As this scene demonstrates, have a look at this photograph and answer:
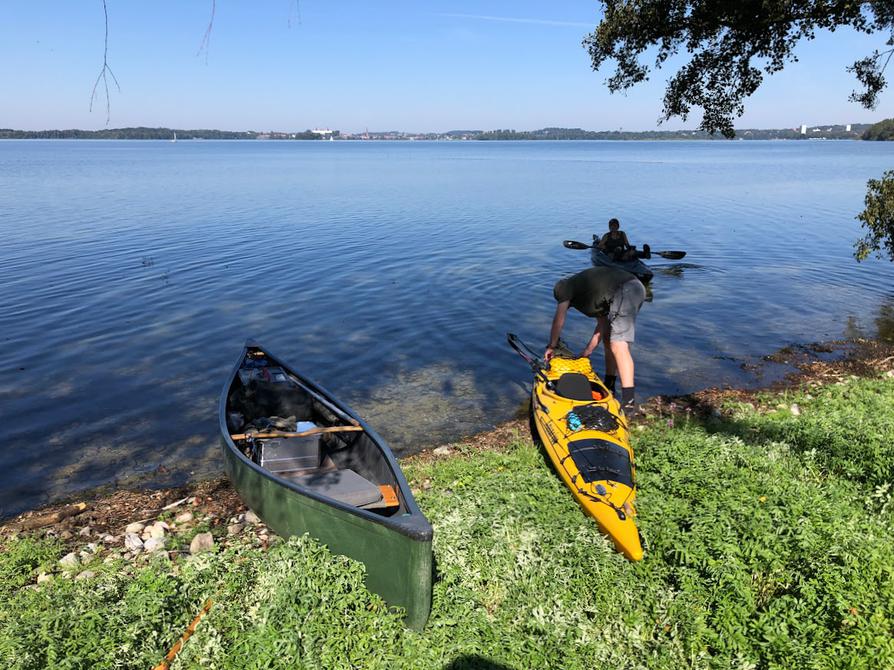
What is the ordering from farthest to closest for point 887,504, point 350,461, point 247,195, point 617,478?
point 247,195 < point 350,461 < point 617,478 < point 887,504

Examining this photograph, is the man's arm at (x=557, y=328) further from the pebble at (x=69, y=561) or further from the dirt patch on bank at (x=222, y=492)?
the pebble at (x=69, y=561)

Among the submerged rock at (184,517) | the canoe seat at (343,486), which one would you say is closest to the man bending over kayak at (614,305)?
the canoe seat at (343,486)

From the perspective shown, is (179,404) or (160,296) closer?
(179,404)

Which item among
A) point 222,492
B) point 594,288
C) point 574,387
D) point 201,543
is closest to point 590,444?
point 574,387

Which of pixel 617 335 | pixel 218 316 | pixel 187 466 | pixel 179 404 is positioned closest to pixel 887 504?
pixel 617 335

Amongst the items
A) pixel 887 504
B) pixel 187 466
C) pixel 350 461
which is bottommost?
pixel 187 466

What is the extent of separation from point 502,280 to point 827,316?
11.4 meters

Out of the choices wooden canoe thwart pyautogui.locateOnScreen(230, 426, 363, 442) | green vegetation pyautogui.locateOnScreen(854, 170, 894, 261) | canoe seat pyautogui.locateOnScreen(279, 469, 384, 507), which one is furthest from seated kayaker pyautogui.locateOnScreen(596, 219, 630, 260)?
canoe seat pyautogui.locateOnScreen(279, 469, 384, 507)

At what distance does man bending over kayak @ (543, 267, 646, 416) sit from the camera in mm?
10773

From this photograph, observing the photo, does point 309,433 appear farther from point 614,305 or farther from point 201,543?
point 614,305

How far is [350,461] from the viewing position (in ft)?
29.5

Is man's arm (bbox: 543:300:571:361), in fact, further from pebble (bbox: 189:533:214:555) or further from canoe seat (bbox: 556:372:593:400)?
pebble (bbox: 189:533:214:555)

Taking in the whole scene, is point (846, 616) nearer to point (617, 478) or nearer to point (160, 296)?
point (617, 478)

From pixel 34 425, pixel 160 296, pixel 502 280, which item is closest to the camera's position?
pixel 34 425
